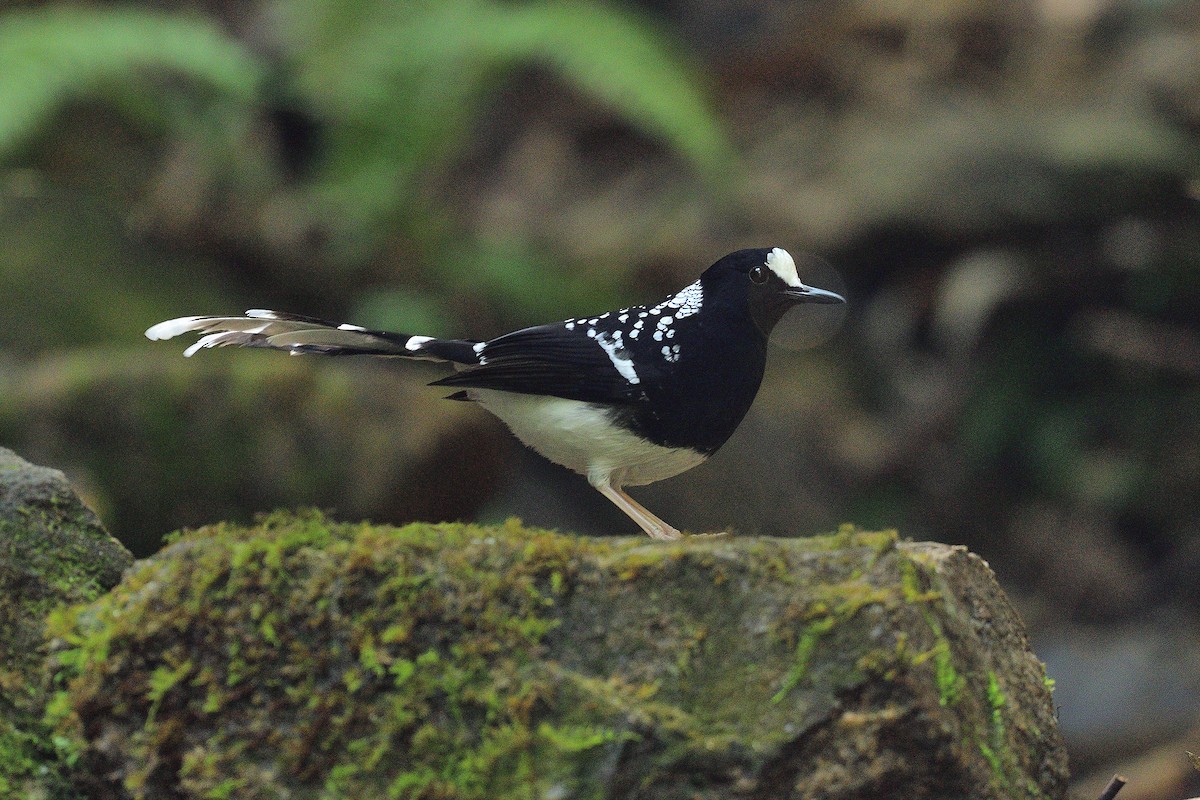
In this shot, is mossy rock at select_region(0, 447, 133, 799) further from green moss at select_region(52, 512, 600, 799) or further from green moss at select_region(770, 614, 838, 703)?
green moss at select_region(770, 614, 838, 703)

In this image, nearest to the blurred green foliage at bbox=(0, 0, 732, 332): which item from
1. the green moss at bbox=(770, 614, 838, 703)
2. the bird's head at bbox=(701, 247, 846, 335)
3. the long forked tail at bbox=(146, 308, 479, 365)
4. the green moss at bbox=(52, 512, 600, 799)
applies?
Result: the long forked tail at bbox=(146, 308, 479, 365)

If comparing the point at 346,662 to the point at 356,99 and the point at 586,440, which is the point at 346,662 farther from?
the point at 356,99

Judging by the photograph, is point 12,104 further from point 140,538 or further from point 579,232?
point 579,232

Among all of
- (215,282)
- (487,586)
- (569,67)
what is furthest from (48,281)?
(487,586)

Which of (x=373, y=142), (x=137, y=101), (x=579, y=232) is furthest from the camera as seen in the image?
(x=579, y=232)

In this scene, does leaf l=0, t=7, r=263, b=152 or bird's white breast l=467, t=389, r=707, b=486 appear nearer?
bird's white breast l=467, t=389, r=707, b=486

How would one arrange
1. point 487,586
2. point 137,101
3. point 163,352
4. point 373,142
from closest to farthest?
point 487,586
point 163,352
point 137,101
point 373,142

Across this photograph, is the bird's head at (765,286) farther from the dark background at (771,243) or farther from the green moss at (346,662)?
the dark background at (771,243)
